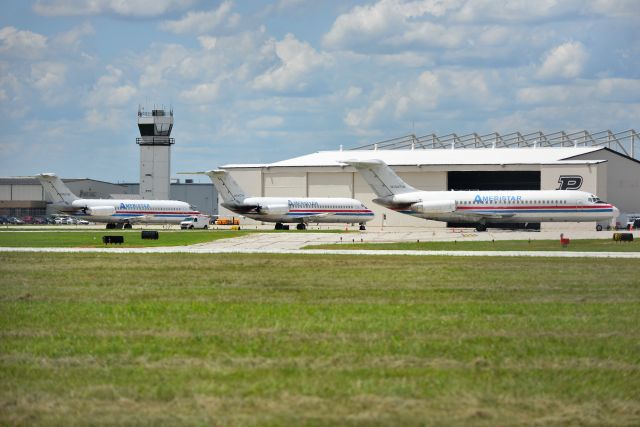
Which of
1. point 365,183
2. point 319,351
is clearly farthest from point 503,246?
point 365,183

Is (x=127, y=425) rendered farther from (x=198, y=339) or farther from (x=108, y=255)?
(x=108, y=255)

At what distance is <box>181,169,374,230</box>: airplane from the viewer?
87.9 m

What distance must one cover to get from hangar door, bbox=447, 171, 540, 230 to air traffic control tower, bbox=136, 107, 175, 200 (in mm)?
54260

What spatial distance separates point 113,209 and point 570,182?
48181 millimetres

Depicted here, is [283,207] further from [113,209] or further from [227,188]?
[113,209]

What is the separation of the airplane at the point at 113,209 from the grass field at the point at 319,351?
71.0 meters

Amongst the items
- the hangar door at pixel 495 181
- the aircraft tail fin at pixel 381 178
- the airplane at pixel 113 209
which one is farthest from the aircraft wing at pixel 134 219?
the hangar door at pixel 495 181

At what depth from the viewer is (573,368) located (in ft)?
41.9

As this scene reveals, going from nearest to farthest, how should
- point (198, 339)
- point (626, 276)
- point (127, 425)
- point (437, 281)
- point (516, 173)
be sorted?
1. point (127, 425)
2. point (198, 339)
3. point (437, 281)
4. point (626, 276)
5. point (516, 173)

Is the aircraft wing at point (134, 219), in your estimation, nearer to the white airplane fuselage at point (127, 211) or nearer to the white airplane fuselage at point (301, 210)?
the white airplane fuselage at point (127, 211)

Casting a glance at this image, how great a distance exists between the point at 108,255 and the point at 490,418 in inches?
1159

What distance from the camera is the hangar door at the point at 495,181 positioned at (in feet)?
337

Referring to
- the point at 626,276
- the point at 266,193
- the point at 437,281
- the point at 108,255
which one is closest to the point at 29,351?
the point at 437,281

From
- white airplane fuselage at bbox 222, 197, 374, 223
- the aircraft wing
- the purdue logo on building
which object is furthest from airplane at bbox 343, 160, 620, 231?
the aircraft wing
